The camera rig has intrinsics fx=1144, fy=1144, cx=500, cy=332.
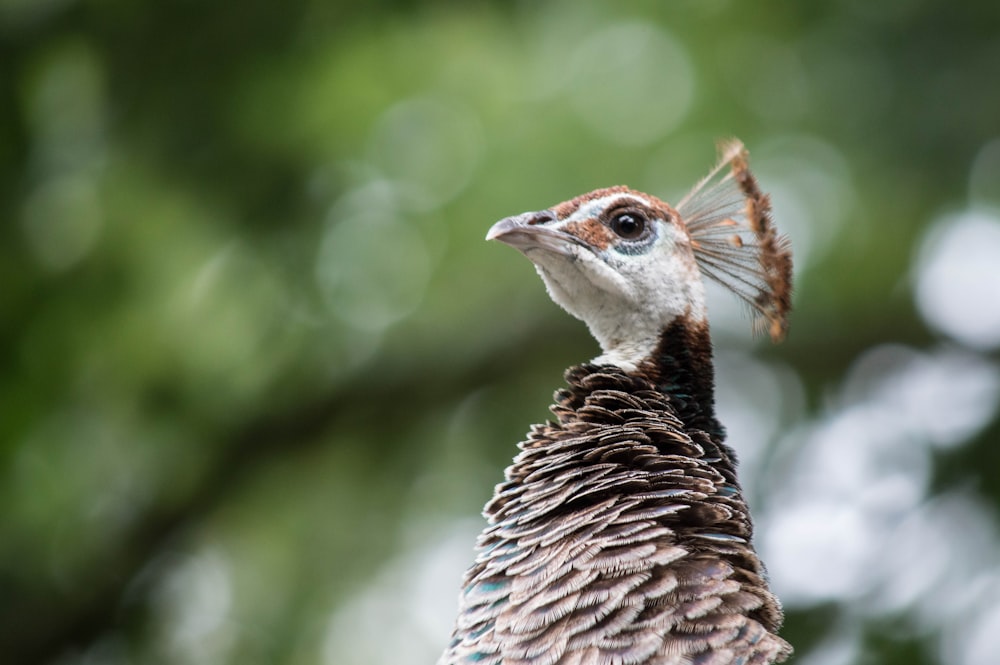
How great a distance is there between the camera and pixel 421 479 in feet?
21.7

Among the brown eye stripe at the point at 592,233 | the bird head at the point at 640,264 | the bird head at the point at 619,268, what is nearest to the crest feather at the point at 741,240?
the bird head at the point at 640,264

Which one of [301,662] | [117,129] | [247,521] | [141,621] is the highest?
[117,129]

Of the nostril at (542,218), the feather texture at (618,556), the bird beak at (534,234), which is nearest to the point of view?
the feather texture at (618,556)

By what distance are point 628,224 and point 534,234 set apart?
0.99 ft

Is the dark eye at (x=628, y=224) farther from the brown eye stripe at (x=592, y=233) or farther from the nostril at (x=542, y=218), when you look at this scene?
the nostril at (x=542, y=218)

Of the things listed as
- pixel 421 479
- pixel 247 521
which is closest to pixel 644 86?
pixel 421 479

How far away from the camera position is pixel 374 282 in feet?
20.5

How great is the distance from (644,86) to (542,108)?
590mm

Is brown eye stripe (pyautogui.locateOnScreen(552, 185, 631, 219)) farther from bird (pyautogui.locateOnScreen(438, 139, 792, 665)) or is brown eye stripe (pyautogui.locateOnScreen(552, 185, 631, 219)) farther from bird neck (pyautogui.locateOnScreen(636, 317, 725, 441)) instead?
bird neck (pyautogui.locateOnScreen(636, 317, 725, 441))

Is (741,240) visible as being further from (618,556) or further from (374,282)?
(374,282)

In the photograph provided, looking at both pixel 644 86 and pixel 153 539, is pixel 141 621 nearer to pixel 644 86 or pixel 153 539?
pixel 153 539

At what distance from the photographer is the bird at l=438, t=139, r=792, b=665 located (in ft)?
7.52

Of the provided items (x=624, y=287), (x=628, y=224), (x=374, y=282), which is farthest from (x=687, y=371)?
(x=374, y=282)

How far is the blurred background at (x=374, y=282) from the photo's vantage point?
5.37 meters
